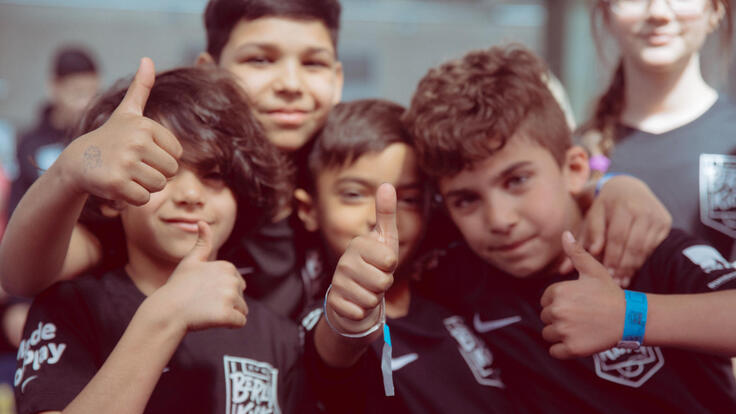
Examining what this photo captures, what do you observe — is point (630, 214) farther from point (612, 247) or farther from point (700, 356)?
point (700, 356)

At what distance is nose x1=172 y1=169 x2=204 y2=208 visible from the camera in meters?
1.02

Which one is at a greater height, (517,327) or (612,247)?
(612,247)

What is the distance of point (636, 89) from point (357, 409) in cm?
101

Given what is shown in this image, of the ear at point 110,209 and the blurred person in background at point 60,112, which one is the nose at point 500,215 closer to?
the ear at point 110,209

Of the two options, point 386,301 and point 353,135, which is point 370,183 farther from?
point 386,301

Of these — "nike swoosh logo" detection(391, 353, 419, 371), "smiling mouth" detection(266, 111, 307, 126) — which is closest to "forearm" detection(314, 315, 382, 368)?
"nike swoosh logo" detection(391, 353, 419, 371)

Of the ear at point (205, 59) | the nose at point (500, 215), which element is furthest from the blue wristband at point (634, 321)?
the ear at point (205, 59)

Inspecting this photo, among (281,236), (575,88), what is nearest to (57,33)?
(575,88)

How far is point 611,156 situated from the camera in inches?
58.9

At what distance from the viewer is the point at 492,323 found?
1.24 meters

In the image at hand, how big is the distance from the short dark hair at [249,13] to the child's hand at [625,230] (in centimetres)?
78

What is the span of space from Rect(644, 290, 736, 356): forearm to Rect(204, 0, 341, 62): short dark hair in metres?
0.98

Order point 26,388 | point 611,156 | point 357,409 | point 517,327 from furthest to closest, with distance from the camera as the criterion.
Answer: point 611,156 < point 517,327 < point 357,409 < point 26,388

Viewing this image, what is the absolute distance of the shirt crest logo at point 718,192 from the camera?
4.14 ft
